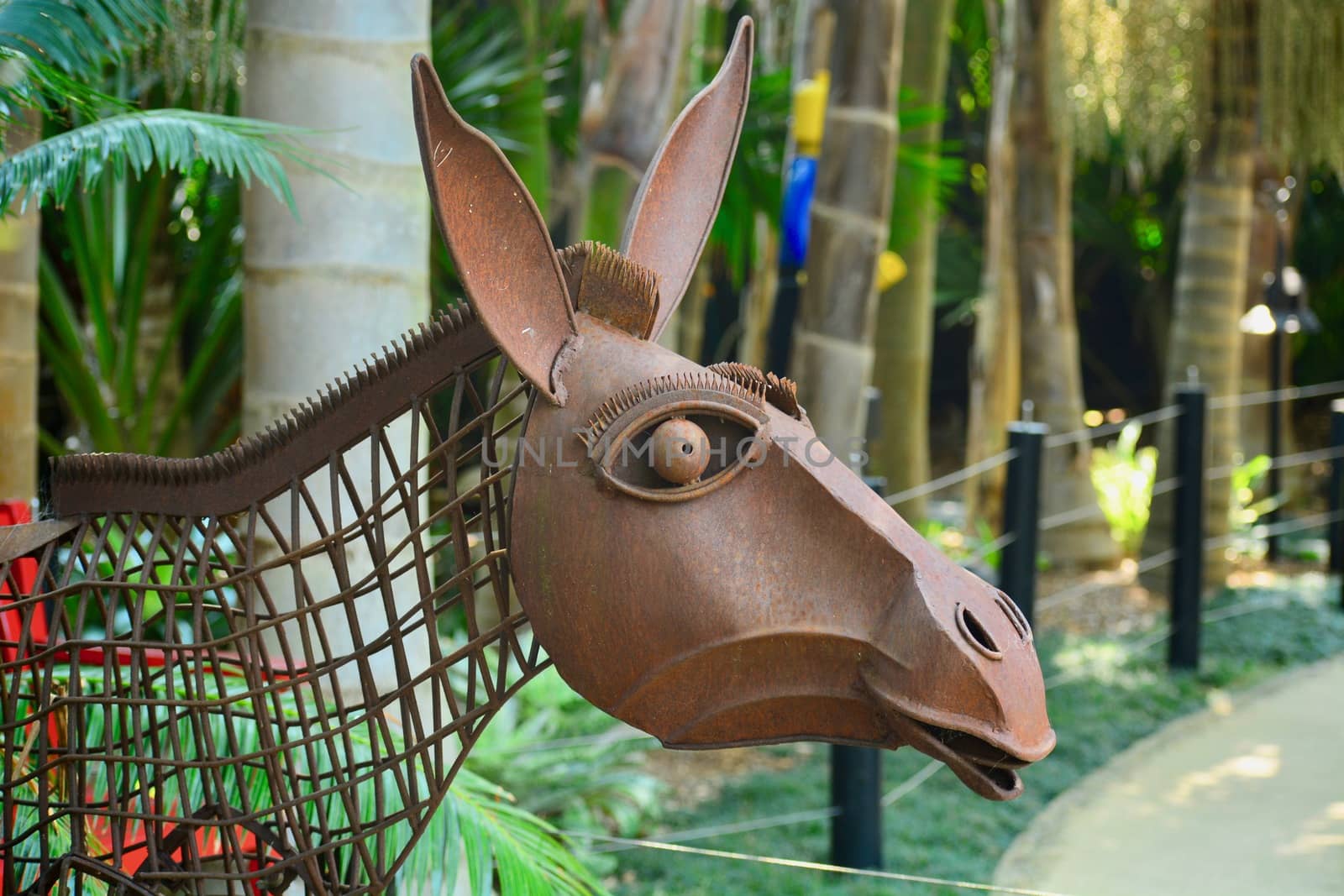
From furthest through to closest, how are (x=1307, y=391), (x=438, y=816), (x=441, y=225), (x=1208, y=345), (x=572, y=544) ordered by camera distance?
(x=1307, y=391) → (x=1208, y=345) → (x=438, y=816) → (x=572, y=544) → (x=441, y=225)

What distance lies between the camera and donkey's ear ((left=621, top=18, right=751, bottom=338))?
1446 mm

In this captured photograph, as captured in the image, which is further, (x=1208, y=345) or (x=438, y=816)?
(x=1208, y=345)

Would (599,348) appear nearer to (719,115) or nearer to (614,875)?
(719,115)

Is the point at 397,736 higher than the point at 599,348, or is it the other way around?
the point at 599,348

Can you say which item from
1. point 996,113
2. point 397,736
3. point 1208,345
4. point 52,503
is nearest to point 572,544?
point 52,503

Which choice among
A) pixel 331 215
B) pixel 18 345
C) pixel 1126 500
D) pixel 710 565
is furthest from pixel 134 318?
pixel 1126 500

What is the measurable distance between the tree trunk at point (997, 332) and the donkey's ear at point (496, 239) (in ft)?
25.7

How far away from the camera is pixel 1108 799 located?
4.48m

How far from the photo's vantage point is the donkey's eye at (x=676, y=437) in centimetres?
122

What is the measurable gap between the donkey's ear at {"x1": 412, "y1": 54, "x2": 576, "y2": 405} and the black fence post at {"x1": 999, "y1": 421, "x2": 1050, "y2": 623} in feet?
12.2

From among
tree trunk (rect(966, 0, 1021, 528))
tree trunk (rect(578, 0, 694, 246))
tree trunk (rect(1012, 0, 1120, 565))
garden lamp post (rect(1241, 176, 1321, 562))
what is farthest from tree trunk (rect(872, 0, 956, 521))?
garden lamp post (rect(1241, 176, 1321, 562))

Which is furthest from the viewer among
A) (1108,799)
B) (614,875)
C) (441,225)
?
(1108,799)

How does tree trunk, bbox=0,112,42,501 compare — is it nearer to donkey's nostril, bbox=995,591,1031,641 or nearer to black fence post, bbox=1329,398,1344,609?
donkey's nostril, bbox=995,591,1031,641

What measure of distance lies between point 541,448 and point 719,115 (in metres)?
0.50
